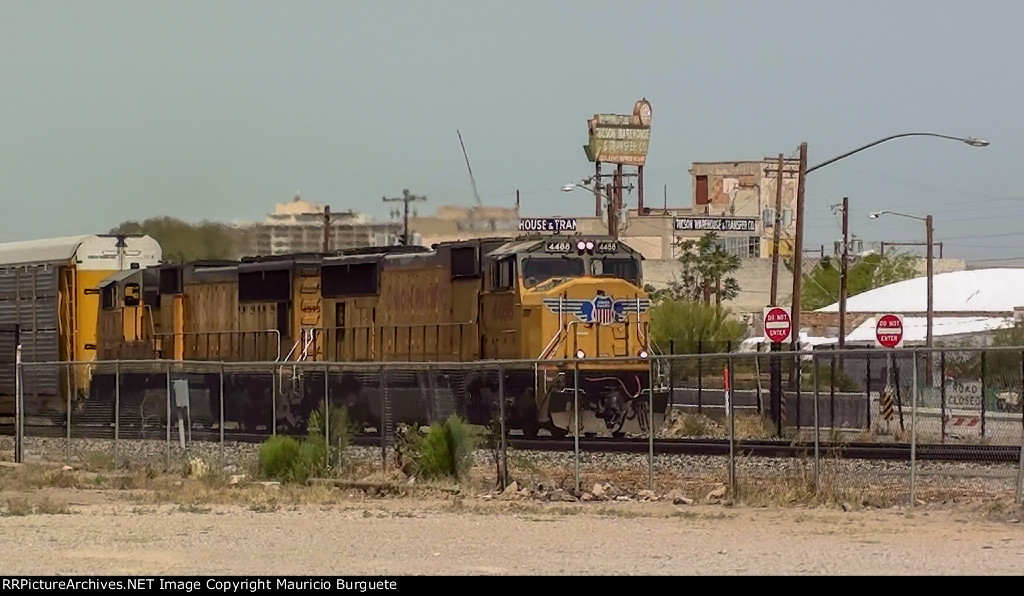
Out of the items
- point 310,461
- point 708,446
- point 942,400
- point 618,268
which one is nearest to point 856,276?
point 618,268

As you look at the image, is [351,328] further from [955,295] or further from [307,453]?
[955,295]

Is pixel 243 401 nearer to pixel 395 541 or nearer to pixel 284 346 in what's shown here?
pixel 284 346

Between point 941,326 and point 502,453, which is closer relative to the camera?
point 502,453

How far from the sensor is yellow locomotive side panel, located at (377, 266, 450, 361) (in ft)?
95.8

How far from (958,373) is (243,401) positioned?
13.9 meters

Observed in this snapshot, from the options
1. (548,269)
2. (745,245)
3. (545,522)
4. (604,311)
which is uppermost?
(745,245)

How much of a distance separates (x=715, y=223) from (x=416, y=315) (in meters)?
84.8

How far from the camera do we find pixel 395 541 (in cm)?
1410

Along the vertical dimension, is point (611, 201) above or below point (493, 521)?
above

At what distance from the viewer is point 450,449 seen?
20.2 metres

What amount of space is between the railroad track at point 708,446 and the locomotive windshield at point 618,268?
4314mm

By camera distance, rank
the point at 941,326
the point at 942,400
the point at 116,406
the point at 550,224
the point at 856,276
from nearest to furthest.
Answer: the point at 942,400, the point at 116,406, the point at 941,326, the point at 550,224, the point at 856,276

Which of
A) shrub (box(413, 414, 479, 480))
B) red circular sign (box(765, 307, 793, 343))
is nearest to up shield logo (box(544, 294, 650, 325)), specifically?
red circular sign (box(765, 307, 793, 343))

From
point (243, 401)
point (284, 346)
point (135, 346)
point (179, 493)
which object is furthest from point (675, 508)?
point (135, 346)
